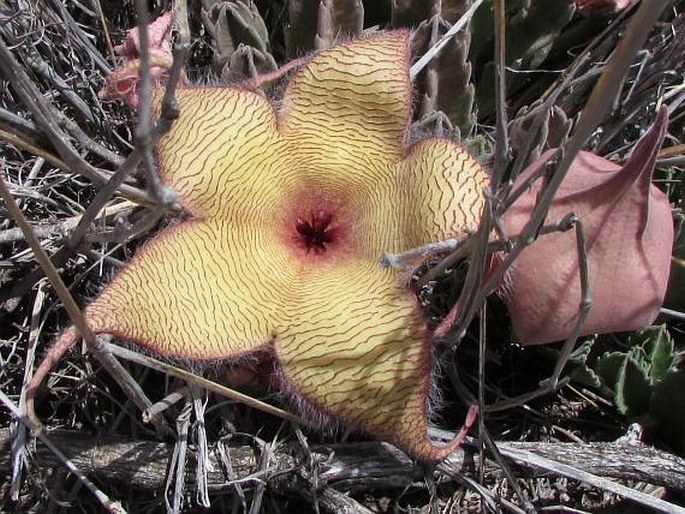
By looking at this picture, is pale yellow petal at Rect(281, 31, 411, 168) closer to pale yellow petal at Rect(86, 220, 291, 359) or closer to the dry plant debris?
the dry plant debris

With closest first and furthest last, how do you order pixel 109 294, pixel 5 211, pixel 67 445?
pixel 109 294 < pixel 67 445 < pixel 5 211

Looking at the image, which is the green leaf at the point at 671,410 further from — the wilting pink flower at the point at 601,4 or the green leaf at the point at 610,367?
the wilting pink flower at the point at 601,4

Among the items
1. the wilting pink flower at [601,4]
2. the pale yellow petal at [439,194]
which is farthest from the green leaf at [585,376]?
the wilting pink flower at [601,4]

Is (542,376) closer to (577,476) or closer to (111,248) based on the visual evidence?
(577,476)

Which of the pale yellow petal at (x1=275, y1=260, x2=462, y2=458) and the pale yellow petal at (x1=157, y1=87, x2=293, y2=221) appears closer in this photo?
the pale yellow petal at (x1=275, y1=260, x2=462, y2=458)

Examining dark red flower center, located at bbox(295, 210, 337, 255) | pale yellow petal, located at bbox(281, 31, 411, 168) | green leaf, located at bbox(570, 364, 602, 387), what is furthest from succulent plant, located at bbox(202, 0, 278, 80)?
green leaf, located at bbox(570, 364, 602, 387)

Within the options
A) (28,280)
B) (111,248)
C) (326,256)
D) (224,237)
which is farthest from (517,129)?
(28,280)
